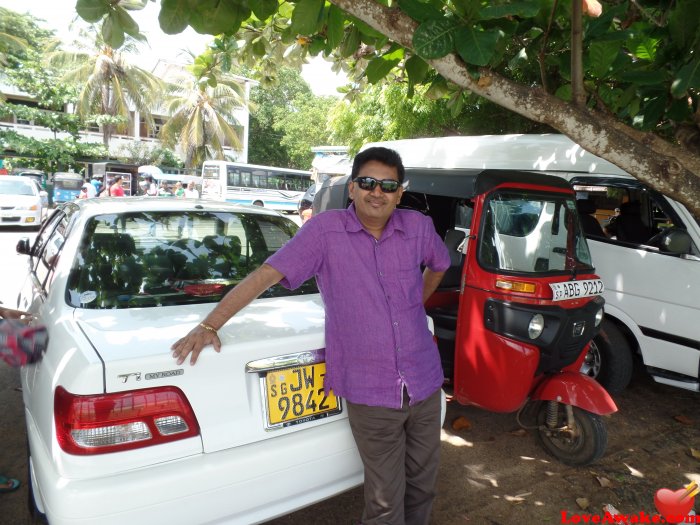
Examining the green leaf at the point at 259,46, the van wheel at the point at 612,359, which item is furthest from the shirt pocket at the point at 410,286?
the green leaf at the point at 259,46

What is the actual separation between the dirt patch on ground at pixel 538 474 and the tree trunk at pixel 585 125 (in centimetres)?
182

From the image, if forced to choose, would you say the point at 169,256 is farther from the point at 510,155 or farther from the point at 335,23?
the point at 510,155

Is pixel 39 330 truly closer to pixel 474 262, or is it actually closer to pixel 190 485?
pixel 190 485

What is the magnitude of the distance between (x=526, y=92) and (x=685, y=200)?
86 centimetres

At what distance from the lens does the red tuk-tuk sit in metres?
3.06

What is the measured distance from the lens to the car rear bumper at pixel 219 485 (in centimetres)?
167

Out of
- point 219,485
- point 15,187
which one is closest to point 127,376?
point 219,485

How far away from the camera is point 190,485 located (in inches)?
70.3

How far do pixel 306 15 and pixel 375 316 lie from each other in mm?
1596

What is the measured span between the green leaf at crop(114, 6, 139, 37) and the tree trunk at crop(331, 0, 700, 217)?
1092 mm

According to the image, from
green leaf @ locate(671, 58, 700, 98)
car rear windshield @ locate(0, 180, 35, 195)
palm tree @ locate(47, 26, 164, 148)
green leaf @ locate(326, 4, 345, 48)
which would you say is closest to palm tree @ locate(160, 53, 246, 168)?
palm tree @ locate(47, 26, 164, 148)

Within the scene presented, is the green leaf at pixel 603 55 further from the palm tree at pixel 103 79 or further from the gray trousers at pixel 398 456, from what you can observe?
the palm tree at pixel 103 79

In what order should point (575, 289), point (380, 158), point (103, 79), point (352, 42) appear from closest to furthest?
point (380, 158)
point (575, 289)
point (352, 42)
point (103, 79)

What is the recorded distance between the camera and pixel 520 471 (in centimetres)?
325
